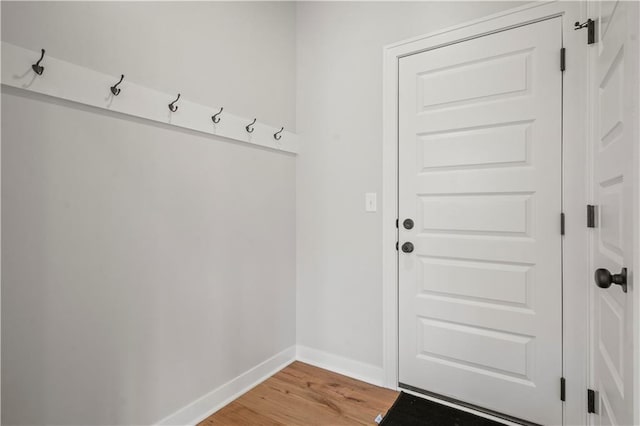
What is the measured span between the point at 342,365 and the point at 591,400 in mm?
1309

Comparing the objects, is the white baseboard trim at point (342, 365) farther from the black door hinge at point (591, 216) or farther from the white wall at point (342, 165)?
the black door hinge at point (591, 216)

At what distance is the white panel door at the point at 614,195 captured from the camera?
2.49ft

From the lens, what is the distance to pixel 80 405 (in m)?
1.25

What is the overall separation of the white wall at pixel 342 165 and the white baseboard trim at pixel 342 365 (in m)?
0.03

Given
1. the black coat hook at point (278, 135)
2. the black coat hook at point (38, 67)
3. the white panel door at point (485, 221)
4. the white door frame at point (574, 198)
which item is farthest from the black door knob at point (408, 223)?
the black coat hook at point (38, 67)

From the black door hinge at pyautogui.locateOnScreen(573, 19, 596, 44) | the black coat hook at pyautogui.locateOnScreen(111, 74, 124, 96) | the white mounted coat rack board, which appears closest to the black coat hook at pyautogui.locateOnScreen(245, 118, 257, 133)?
the white mounted coat rack board

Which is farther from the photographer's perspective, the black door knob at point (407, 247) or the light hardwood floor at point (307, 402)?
the black door knob at point (407, 247)

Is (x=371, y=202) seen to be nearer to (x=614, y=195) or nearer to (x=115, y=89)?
(x=614, y=195)

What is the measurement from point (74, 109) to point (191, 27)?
0.74 metres

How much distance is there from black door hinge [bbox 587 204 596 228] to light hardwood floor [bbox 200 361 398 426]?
4.49ft

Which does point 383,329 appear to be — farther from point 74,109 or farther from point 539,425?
point 74,109

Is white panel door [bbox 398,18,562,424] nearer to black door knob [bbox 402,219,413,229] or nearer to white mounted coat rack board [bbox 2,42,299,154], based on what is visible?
black door knob [bbox 402,219,413,229]

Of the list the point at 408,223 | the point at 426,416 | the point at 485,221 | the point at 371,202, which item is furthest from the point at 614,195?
the point at 426,416

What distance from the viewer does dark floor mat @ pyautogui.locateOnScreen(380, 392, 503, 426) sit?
5.36 feet
